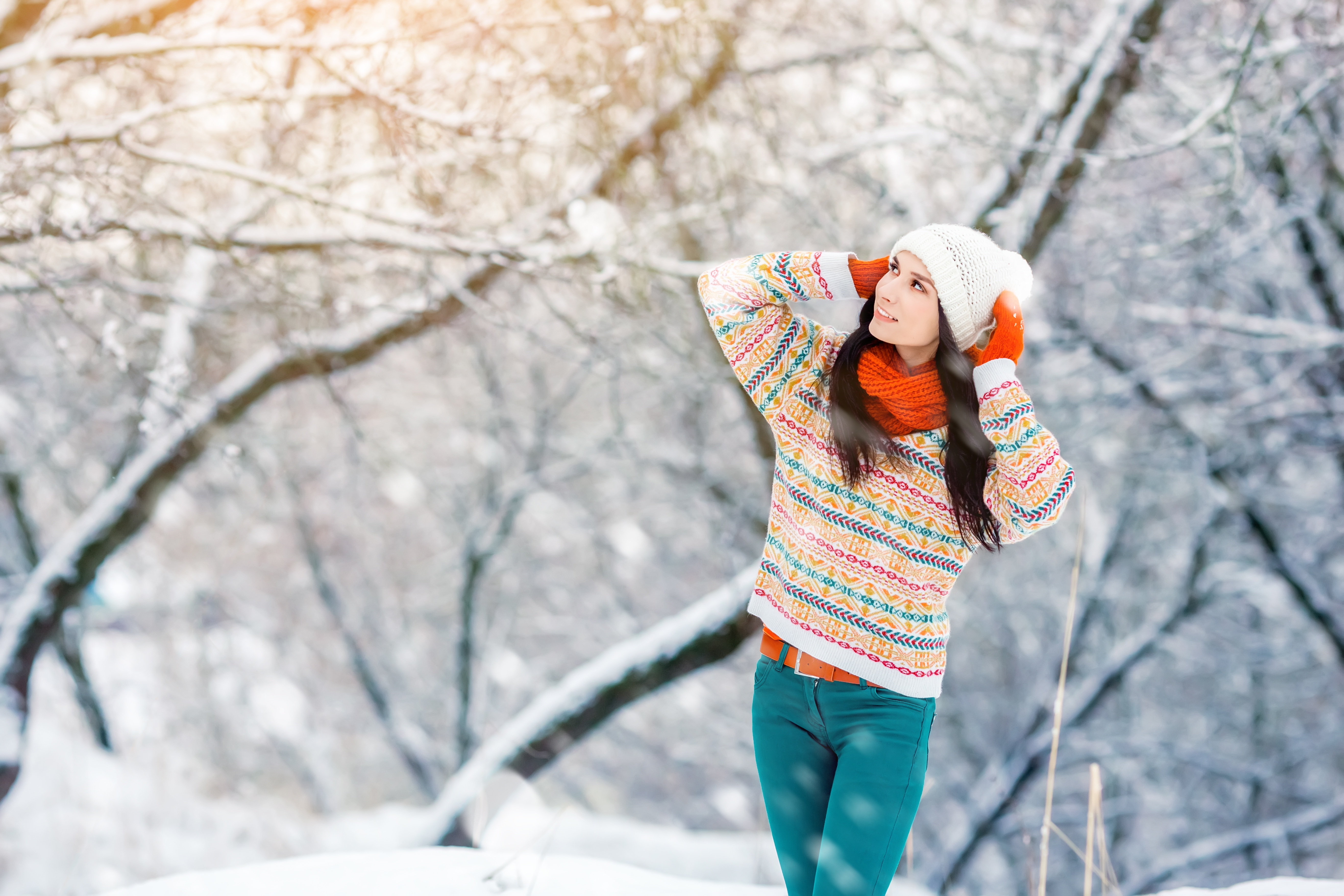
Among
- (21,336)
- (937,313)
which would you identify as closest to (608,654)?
(937,313)

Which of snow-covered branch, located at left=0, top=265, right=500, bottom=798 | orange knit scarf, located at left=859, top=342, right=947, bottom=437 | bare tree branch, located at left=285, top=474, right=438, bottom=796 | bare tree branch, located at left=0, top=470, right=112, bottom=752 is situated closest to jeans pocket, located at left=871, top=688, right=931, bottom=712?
orange knit scarf, located at left=859, top=342, right=947, bottom=437

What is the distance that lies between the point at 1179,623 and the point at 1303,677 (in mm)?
2486

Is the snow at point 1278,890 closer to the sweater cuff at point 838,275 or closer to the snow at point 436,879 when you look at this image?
the snow at point 436,879

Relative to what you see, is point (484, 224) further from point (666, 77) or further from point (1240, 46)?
point (1240, 46)

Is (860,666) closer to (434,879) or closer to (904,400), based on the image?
(904,400)

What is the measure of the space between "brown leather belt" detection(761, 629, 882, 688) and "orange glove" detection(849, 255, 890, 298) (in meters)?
0.72

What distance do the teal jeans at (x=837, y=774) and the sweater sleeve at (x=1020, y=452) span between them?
41cm

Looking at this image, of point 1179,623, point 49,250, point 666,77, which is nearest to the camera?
point 49,250

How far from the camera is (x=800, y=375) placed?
1.75 meters

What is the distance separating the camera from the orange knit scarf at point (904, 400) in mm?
1568

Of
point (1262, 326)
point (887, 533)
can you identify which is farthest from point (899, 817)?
point (1262, 326)

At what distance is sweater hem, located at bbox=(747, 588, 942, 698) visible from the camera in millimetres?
1527

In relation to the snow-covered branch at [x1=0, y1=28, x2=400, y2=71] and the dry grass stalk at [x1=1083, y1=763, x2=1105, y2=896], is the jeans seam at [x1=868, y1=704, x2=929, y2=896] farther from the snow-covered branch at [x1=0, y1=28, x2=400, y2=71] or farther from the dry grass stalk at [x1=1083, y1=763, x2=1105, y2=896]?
the snow-covered branch at [x1=0, y1=28, x2=400, y2=71]

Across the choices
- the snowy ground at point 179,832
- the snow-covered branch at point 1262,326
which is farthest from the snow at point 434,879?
the snow-covered branch at point 1262,326
